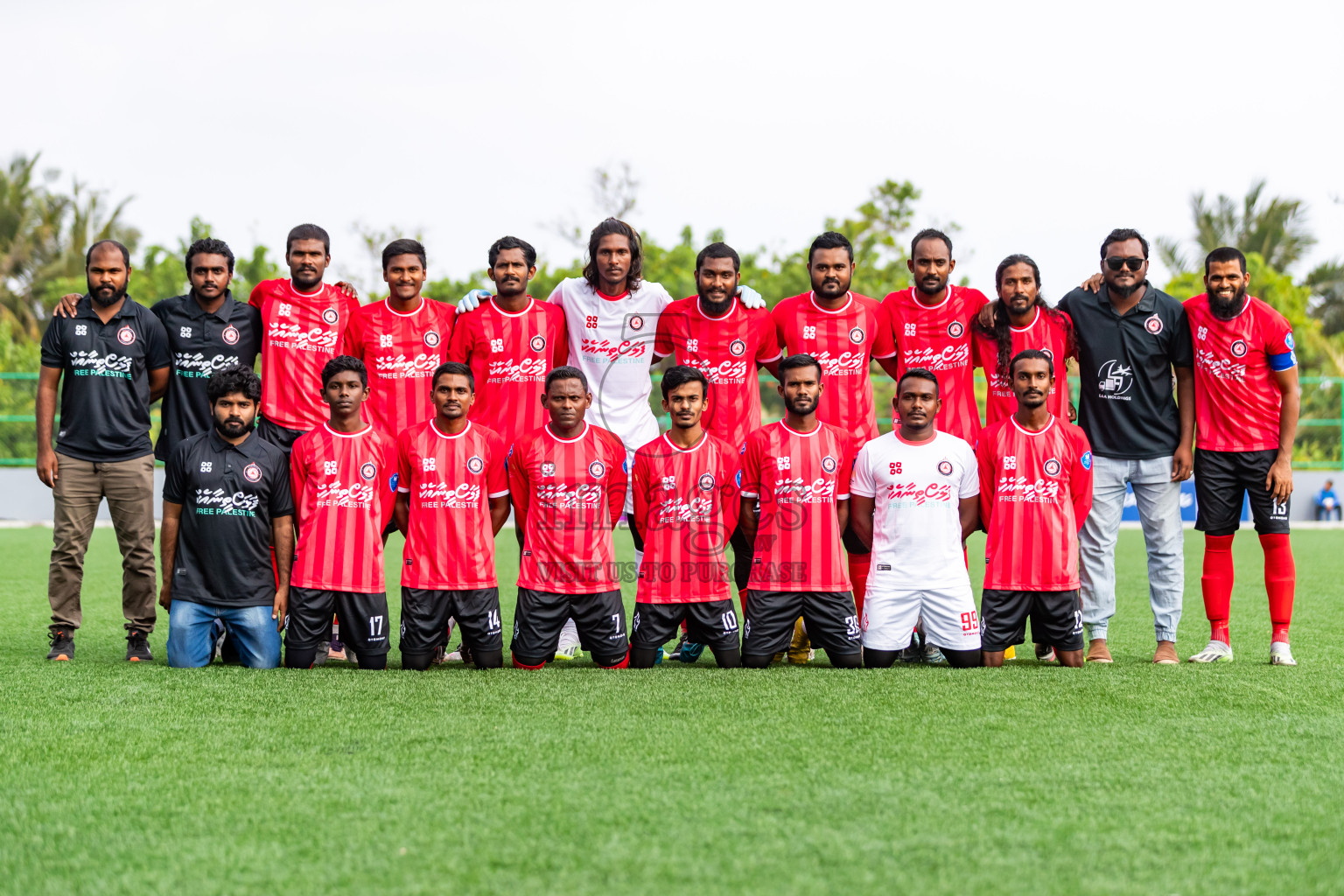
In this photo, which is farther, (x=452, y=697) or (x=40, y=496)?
(x=40, y=496)

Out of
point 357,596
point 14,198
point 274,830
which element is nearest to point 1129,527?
point 357,596

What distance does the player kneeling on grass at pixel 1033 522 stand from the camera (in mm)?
5203

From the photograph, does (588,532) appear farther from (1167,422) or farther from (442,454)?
(1167,422)

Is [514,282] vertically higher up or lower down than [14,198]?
lower down

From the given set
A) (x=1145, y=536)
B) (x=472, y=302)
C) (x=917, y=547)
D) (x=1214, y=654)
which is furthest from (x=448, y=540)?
(x=1214, y=654)

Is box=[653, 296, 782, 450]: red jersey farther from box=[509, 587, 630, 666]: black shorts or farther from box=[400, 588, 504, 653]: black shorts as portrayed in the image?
box=[400, 588, 504, 653]: black shorts

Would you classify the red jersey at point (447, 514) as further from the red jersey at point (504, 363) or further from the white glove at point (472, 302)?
the white glove at point (472, 302)

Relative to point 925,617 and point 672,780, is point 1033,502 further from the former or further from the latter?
point 672,780

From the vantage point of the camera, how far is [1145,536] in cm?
555

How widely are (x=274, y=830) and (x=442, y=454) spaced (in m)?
2.51

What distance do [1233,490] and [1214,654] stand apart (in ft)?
2.58

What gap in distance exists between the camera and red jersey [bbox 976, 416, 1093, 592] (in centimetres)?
521

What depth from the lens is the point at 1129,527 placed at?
16516 mm

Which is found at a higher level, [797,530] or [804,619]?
[797,530]
